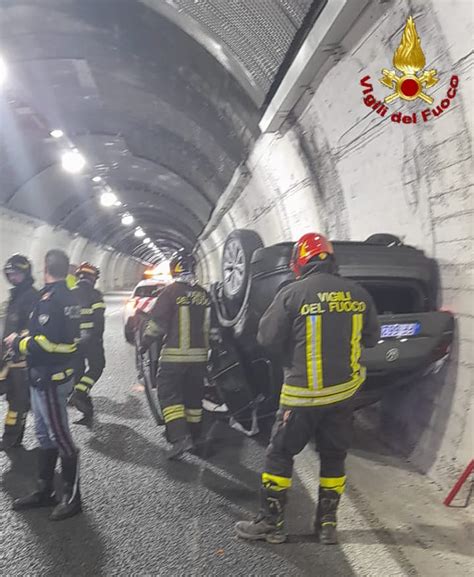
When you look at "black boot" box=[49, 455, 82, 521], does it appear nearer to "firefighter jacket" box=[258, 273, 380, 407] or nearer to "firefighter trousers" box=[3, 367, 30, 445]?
"firefighter trousers" box=[3, 367, 30, 445]

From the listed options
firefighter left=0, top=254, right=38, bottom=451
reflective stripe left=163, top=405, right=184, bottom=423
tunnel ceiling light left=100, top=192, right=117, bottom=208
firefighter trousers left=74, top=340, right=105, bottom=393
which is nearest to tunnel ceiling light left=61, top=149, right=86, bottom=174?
tunnel ceiling light left=100, top=192, right=117, bottom=208

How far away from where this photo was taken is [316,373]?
3.26m

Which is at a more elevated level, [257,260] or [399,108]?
[399,108]

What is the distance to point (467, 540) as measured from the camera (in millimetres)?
3334

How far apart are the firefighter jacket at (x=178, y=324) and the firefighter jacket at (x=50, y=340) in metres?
1.13

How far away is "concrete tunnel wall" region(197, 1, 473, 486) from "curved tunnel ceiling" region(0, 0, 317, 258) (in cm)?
76

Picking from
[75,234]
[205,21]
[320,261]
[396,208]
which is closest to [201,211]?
[75,234]

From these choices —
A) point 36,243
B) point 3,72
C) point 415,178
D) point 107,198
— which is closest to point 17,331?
point 415,178

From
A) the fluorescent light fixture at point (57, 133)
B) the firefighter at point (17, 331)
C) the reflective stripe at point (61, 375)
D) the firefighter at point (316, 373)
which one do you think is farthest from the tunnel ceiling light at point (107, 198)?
the firefighter at point (316, 373)

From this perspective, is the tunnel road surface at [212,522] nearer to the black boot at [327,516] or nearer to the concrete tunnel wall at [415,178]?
the black boot at [327,516]

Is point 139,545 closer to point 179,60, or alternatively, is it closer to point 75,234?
point 179,60

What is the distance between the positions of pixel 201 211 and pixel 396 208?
43.9ft

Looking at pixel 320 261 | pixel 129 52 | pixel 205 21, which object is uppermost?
pixel 129 52

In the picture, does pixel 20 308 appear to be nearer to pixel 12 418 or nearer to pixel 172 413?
pixel 12 418
